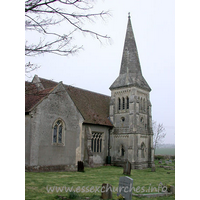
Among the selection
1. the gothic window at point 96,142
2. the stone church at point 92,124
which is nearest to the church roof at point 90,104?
the stone church at point 92,124

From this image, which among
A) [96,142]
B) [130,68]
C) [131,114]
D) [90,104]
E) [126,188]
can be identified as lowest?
[96,142]

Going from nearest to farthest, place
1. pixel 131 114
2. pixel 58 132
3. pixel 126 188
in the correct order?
1. pixel 126 188
2. pixel 58 132
3. pixel 131 114

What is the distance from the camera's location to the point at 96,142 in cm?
2444

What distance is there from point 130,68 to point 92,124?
31.3 ft

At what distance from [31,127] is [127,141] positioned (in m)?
13.2

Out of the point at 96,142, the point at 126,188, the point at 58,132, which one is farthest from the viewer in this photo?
the point at 96,142

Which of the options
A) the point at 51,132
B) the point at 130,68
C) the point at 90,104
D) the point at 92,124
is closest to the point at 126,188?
the point at 51,132

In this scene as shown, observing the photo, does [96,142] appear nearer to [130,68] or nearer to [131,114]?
[131,114]

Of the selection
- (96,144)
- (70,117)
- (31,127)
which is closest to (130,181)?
(31,127)

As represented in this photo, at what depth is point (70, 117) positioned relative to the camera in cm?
1830

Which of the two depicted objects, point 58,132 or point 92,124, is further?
point 92,124

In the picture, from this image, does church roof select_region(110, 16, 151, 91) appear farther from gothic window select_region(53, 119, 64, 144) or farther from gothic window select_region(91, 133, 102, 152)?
gothic window select_region(53, 119, 64, 144)

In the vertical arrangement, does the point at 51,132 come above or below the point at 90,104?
below
